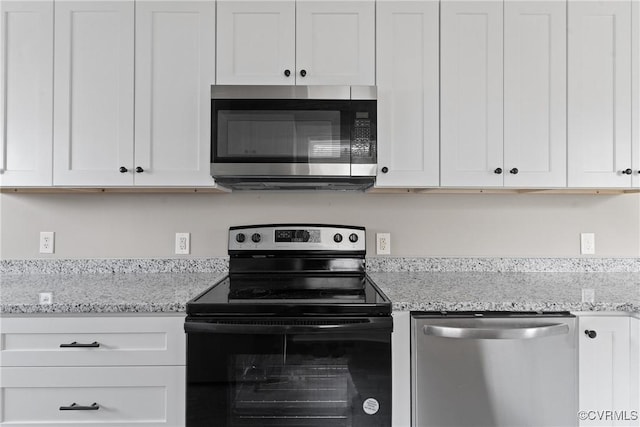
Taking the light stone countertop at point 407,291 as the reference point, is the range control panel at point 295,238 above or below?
above

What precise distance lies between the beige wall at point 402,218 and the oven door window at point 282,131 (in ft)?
1.49

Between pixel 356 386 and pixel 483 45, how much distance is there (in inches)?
60.5

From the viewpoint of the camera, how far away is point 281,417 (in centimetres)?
134

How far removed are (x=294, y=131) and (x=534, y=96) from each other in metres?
1.09

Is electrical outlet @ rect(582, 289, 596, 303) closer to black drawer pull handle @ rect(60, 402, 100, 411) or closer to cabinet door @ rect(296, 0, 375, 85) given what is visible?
cabinet door @ rect(296, 0, 375, 85)

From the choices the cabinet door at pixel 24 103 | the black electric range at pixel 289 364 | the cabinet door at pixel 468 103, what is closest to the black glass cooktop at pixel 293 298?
the black electric range at pixel 289 364

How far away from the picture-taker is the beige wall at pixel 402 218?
209 centimetres

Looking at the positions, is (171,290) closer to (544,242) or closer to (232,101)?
(232,101)

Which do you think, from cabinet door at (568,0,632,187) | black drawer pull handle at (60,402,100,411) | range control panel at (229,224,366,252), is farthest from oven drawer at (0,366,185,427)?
cabinet door at (568,0,632,187)

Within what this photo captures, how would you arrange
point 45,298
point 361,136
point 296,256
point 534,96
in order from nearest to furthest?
1. point 45,298
2. point 361,136
3. point 534,96
4. point 296,256

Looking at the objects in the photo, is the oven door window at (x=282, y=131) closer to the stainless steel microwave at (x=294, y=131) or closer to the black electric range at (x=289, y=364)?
the stainless steel microwave at (x=294, y=131)

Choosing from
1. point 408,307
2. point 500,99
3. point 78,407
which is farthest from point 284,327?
point 500,99

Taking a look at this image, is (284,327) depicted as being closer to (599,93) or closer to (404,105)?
(404,105)

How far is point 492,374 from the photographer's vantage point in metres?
1.33
